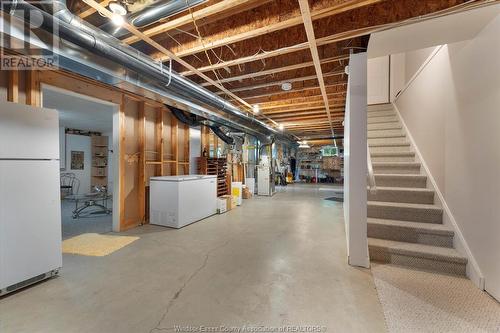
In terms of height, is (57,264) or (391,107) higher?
(391,107)

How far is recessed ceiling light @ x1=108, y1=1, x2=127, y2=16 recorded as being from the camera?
5.83 feet

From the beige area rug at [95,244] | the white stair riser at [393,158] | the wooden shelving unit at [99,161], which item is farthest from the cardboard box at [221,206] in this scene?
the wooden shelving unit at [99,161]

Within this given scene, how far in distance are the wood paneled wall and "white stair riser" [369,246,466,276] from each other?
3.91m

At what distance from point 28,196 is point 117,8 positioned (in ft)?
6.13

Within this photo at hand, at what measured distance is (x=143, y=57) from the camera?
2506 mm

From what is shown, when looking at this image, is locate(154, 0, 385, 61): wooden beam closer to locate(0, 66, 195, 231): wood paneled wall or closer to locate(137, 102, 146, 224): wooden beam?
locate(0, 66, 195, 231): wood paneled wall

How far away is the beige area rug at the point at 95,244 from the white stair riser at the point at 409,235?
3435mm

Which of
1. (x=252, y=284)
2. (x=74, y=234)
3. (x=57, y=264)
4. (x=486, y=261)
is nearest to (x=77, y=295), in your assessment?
(x=57, y=264)

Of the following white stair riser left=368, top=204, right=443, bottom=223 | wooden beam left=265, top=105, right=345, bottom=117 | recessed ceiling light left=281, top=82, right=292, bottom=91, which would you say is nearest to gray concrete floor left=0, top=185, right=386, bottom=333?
white stair riser left=368, top=204, right=443, bottom=223

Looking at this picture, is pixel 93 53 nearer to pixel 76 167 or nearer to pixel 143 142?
pixel 143 142

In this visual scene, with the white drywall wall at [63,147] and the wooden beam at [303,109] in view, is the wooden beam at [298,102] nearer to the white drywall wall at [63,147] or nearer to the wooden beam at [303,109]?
the wooden beam at [303,109]

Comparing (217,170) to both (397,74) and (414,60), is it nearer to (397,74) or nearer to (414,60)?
(414,60)

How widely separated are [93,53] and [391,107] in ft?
19.1

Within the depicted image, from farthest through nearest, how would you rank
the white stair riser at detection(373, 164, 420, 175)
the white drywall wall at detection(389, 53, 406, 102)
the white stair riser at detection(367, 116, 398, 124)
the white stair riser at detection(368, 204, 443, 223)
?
the white drywall wall at detection(389, 53, 406, 102)
the white stair riser at detection(367, 116, 398, 124)
the white stair riser at detection(373, 164, 420, 175)
the white stair riser at detection(368, 204, 443, 223)
